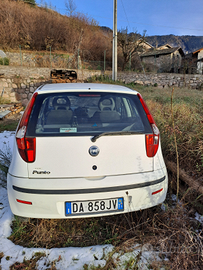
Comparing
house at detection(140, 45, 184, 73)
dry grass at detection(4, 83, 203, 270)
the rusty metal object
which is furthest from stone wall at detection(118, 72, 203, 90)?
dry grass at detection(4, 83, 203, 270)

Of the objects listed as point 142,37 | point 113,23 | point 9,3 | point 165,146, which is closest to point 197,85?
point 142,37

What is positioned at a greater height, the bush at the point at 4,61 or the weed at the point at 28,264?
the bush at the point at 4,61

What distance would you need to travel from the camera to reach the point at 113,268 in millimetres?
1510

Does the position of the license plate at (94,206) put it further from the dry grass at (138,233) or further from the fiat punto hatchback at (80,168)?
the dry grass at (138,233)

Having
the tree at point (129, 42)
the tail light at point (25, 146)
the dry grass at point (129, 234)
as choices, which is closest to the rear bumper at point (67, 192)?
the tail light at point (25, 146)

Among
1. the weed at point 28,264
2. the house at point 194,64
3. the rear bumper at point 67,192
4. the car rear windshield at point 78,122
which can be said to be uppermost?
the house at point 194,64

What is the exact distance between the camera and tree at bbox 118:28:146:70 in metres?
18.1

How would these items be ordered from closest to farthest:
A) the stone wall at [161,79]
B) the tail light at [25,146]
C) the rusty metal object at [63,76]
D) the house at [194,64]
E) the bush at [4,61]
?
1. the tail light at [25,146]
2. the bush at [4,61]
3. the rusty metal object at [63,76]
4. the stone wall at [161,79]
5. the house at [194,64]

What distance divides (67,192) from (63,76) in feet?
44.6

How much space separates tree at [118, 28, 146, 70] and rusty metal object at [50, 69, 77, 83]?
22.0 feet

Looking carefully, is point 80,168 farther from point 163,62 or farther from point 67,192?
point 163,62

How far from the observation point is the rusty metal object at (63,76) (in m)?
13.5

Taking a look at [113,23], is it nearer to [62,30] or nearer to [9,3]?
[62,30]

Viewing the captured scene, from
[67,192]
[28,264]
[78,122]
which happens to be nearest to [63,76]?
[78,122]
